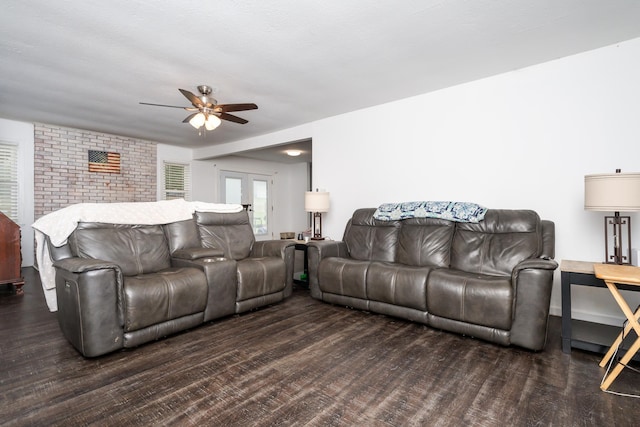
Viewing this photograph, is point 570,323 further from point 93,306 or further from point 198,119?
point 198,119

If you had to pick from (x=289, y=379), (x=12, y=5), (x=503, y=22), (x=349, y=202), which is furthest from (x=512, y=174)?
(x=12, y=5)

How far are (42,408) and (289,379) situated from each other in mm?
1271

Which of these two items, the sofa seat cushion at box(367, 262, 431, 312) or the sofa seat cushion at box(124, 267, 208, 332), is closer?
the sofa seat cushion at box(124, 267, 208, 332)

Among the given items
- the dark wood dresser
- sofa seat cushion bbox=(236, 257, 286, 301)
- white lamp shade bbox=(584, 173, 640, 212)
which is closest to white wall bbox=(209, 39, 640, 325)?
white lamp shade bbox=(584, 173, 640, 212)

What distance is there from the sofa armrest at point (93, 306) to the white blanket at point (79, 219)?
0.50 metres

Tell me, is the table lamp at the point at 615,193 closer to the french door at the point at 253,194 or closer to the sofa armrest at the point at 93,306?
the sofa armrest at the point at 93,306

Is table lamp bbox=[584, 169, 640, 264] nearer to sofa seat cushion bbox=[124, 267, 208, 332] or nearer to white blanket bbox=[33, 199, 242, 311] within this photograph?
sofa seat cushion bbox=[124, 267, 208, 332]

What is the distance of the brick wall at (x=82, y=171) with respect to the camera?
5.28 meters

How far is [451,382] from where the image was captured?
1.88 m

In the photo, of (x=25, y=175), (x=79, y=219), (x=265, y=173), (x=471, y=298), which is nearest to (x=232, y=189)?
(x=265, y=173)

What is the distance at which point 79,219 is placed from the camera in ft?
8.90

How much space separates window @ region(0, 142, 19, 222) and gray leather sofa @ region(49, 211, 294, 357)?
11.9 feet

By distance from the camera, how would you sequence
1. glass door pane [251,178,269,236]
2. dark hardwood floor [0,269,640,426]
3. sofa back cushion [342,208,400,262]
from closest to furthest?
dark hardwood floor [0,269,640,426]
sofa back cushion [342,208,400,262]
glass door pane [251,178,269,236]

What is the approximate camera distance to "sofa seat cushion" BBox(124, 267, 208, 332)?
90.7 inches
